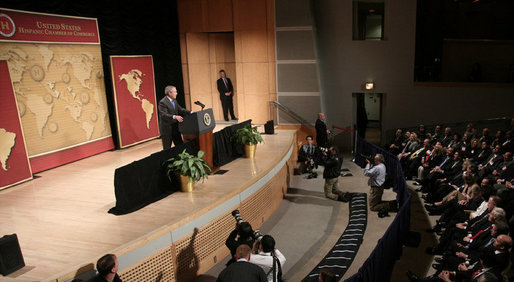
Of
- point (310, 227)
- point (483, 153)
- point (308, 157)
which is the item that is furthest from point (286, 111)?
point (310, 227)

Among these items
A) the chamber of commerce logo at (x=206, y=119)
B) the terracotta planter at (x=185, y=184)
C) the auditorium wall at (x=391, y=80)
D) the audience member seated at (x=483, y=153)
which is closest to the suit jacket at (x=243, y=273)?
the terracotta planter at (x=185, y=184)

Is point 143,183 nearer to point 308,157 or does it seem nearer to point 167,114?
point 167,114

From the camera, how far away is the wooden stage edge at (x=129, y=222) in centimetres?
468

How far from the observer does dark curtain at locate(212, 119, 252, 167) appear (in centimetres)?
796

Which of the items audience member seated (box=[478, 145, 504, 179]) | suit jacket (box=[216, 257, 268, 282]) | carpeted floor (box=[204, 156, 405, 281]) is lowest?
carpeted floor (box=[204, 156, 405, 281])

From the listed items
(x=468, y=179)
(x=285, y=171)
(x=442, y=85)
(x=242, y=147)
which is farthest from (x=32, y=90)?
(x=442, y=85)

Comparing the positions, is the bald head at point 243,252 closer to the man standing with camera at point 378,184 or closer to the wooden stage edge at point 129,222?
the wooden stage edge at point 129,222

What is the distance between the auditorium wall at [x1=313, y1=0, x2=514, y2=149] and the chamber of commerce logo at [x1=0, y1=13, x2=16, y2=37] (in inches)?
353

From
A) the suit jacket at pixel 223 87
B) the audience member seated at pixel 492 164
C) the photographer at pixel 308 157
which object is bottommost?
the photographer at pixel 308 157

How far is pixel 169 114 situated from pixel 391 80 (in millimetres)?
8501

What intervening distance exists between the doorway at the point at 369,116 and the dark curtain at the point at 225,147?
5209 mm

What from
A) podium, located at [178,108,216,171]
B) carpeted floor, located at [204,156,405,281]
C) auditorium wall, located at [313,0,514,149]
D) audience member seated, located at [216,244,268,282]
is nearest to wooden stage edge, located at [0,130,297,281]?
carpeted floor, located at [204,156,405,281]

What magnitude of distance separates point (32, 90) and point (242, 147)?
4522 millimetres

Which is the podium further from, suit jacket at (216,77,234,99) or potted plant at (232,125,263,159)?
suit jacket at (216,77,234,99)
